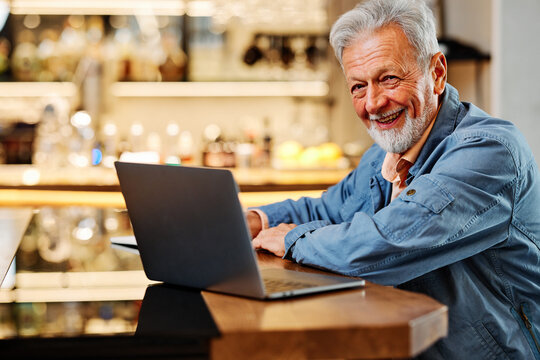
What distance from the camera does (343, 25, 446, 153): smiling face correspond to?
5.07 ft

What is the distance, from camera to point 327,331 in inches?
37.1

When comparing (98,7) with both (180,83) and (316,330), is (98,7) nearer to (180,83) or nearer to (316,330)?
(180,83)

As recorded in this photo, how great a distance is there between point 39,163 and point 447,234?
339 centimetres

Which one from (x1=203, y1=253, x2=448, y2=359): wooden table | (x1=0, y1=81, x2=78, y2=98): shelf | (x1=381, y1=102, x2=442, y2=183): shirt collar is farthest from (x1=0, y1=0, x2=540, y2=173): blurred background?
(x1=203, y1=253, x2=448, y2=359): wooden table

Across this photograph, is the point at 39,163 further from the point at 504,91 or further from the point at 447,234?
the point at 447,234

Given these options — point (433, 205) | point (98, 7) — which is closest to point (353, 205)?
point (433, 205)

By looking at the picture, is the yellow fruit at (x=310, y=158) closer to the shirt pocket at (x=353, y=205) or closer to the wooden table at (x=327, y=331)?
the shirt pocket at (x=353, y=205)

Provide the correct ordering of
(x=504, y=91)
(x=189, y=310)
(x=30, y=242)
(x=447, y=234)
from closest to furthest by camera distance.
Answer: (x=189, y=310), (x=447, y=234), (x=30, y=242), (x=504, y=91)

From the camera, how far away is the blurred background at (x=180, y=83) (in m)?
4.17

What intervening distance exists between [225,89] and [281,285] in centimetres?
378

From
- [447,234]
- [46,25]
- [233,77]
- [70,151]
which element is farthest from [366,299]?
[46,25]

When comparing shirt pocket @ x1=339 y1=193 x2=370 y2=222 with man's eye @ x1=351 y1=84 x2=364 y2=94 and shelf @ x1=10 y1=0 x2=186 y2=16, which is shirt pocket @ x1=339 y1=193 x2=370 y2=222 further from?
shelf @ x1=10 y1=0 x2=186 y2=16

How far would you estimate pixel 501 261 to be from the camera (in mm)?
1420

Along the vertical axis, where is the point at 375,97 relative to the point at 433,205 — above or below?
above
